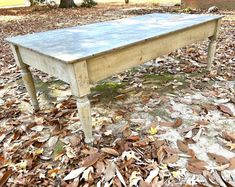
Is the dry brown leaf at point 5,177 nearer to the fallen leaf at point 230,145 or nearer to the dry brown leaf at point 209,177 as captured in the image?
the dry brown leaf at point 209,177

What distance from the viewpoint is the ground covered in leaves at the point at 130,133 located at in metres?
1.70

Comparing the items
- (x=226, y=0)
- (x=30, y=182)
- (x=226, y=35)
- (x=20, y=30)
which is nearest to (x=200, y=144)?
(x=30, y=182)

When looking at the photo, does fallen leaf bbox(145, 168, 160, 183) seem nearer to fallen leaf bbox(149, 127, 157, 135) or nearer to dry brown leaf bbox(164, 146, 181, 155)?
dry brown leaf bbox(164, 146, 181, 155)

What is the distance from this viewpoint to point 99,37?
2.09m

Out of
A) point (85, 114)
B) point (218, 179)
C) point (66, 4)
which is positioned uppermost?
point (85, 114)

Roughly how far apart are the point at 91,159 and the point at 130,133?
1.39ft

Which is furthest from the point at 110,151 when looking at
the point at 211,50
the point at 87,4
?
the point at 87,4

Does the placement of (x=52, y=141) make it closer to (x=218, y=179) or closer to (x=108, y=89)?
(x=108, y=89)

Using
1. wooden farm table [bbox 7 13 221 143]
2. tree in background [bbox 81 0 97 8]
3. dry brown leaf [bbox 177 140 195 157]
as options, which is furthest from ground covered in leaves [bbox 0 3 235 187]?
tree in background [bbox 81 0 97 8]

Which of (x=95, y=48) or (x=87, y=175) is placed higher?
(x=95, y=48)

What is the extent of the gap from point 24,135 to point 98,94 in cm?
91

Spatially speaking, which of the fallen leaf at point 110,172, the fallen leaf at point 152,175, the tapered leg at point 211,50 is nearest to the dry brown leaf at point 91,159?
the fallen leaf at point 110,172

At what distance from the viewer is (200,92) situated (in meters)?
2.72

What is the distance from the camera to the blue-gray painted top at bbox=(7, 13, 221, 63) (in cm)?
174
